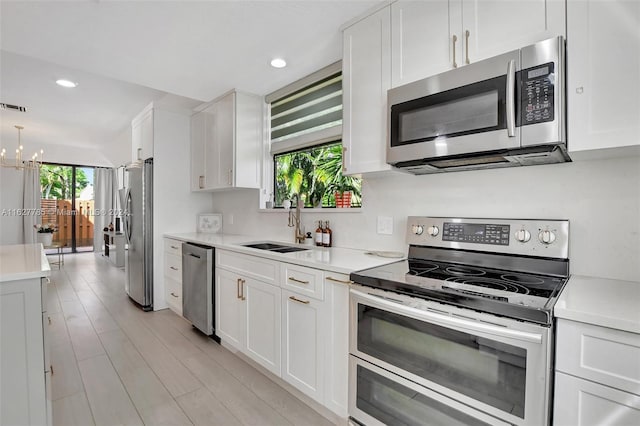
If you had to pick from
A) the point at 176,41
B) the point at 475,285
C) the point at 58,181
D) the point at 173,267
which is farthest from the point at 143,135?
the point at 58,181

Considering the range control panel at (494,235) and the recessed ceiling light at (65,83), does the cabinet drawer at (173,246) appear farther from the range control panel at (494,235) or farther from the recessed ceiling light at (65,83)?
the range control panel at (494,235)

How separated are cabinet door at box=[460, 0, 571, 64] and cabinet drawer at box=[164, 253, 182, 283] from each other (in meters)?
3.14

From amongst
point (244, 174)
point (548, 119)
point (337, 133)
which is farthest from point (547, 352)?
point (244, 174)

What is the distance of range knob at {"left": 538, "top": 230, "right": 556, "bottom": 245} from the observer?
140 centimetres

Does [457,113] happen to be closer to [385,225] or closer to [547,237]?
[547,237]

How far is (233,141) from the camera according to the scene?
3.02m

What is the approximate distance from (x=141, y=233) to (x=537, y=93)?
3851 mm

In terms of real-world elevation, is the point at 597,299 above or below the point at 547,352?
above

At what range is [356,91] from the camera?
74.2 inches

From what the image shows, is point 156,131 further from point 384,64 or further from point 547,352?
point 547,352

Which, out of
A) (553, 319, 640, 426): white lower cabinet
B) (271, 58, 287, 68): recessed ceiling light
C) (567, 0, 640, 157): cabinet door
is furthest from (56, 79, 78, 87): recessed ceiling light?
(553, 319, 640, 426): white lower cabinet

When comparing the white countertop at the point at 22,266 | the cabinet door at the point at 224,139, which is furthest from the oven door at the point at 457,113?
the cabinet door at the point at 224,139

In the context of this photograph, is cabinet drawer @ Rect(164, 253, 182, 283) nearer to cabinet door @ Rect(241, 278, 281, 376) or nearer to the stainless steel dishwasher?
the stainless steel dishwasher

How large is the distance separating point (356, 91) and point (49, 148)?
795 centimetres
